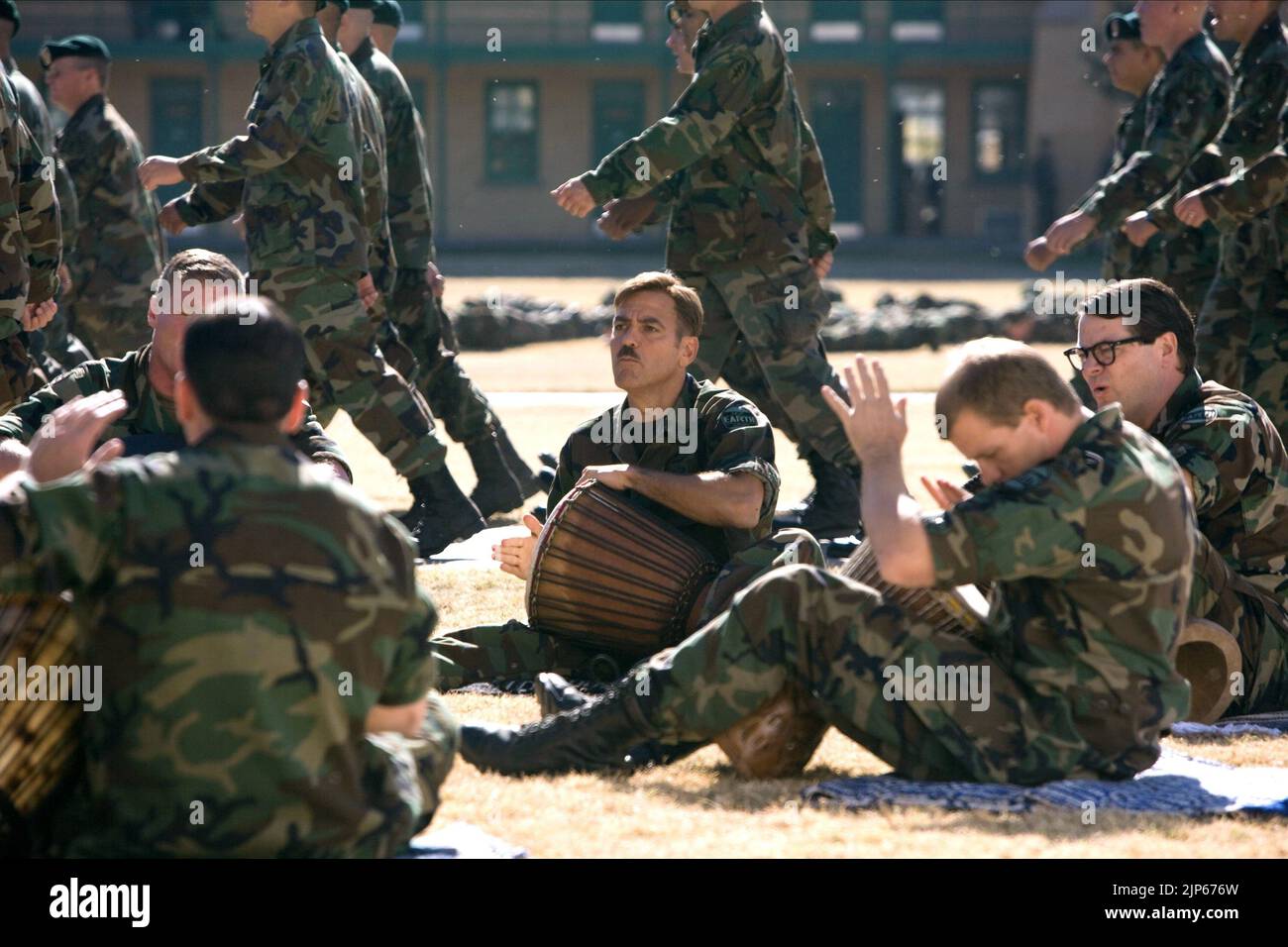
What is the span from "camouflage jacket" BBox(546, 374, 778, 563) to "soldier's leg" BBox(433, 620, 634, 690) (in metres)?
0.42

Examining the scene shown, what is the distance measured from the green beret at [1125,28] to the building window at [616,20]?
2804cm

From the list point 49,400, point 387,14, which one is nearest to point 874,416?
point 49,400

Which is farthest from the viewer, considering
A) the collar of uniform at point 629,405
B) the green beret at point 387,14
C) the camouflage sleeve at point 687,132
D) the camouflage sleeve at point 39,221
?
the green beret at point 387,14

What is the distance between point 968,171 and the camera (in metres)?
37.4

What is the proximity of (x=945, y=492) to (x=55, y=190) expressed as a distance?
260 inches

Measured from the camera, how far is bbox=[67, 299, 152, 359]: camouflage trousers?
10898 mm

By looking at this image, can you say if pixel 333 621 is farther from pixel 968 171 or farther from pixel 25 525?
pixel 968 171

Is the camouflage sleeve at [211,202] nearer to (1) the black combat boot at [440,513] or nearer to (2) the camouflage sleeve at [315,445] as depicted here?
(1) the black combat boot at [440,513]

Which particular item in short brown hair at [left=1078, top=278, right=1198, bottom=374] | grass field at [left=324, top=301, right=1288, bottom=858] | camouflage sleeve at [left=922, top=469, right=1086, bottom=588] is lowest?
grass field at [left=324, top=301, right=1288, bottom=858]

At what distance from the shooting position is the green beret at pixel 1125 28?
32.4 ft

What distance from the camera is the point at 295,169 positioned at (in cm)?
827

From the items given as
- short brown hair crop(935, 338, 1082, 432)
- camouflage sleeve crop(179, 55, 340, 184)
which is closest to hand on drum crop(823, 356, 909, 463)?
short brown hair crop(935, 338, 1082, 432)

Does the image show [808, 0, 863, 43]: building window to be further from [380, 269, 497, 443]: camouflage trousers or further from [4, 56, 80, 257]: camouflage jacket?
[380, 269, 497, 443]: camouflage trousers

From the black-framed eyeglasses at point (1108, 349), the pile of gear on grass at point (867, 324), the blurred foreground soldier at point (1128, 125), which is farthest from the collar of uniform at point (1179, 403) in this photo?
the pile of gear on grass at point (867, 324)
